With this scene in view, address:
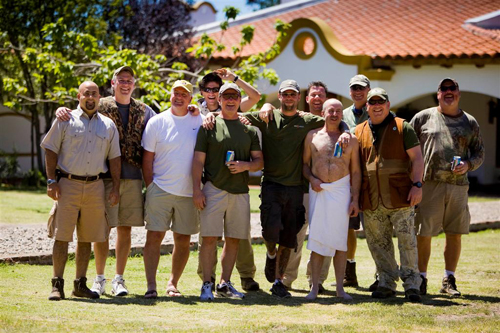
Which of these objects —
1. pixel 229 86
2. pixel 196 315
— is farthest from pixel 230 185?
pixel 196 315

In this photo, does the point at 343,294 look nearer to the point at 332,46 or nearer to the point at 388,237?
the point at 388,237

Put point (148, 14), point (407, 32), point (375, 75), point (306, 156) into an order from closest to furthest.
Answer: point (306, 156)
point (375, 75)
point (407, 32)
point (148, 14)

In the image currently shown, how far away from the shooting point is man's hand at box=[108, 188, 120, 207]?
24.2 feet

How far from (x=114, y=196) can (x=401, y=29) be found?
1556 centimetres

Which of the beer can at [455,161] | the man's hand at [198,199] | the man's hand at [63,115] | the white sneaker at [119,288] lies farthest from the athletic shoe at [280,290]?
the man's hand at [63,115]

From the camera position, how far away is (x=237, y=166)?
7355 millimetres

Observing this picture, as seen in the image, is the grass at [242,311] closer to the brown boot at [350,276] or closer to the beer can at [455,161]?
the brown boot at [350,276]

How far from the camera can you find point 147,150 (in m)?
7.50

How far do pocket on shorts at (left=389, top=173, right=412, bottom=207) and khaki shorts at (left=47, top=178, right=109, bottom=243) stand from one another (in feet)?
9.14

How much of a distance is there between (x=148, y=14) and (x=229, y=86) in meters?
15.9

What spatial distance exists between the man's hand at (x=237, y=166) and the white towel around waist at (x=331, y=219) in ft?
2.64

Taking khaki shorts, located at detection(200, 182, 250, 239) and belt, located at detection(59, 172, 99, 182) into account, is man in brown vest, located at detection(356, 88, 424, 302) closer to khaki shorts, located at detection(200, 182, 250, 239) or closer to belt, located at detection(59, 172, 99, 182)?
khaki shorts, located at detection(200, 182, 250, 239)

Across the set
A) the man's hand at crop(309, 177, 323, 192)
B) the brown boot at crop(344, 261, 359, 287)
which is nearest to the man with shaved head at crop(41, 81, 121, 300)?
the man's hand at crop(309, 177, 323, 192)

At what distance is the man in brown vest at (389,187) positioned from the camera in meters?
7.52
